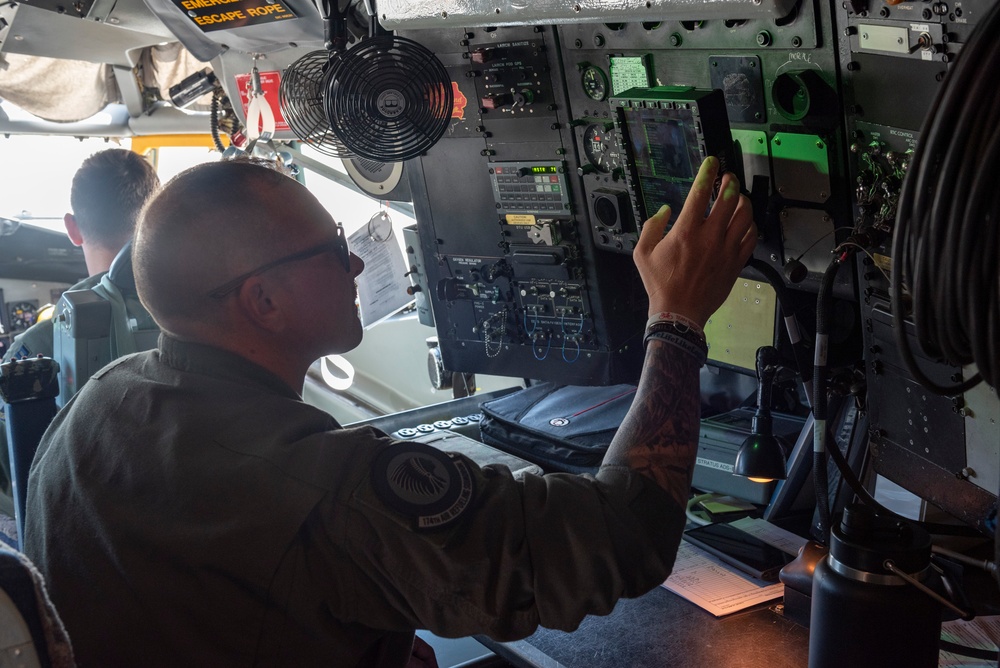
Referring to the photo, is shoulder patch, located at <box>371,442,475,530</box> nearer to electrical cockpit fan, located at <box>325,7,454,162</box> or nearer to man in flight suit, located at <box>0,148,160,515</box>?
electrical cockpit fan, located at <box>325,7,454,162</box>

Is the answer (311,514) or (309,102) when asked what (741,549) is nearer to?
(311,514)

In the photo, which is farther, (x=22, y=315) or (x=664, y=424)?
(x=22, y=315)

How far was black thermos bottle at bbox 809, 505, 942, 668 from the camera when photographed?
1.35 meters

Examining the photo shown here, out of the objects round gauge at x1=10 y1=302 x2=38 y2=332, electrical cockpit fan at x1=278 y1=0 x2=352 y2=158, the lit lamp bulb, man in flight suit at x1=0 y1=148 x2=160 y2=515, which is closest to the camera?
the lit lamp bulb

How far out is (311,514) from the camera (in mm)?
1366

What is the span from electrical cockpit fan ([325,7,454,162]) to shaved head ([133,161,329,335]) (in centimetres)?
61

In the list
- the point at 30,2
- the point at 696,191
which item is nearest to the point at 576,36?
the point at 696,191

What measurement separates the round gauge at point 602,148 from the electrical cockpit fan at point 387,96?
0.36m

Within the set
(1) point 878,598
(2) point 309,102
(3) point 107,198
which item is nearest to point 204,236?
(2) point 309,102

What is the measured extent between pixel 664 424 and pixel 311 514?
1.84 ft

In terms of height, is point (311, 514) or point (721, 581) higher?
point (311, 514)

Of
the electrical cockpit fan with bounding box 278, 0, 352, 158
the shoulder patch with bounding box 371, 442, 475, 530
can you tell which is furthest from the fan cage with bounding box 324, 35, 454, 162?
the shoulder patch with bounding box 371, 442, 475, 530

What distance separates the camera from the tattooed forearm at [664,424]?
4.78ft

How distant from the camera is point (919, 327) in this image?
1.13 metres
